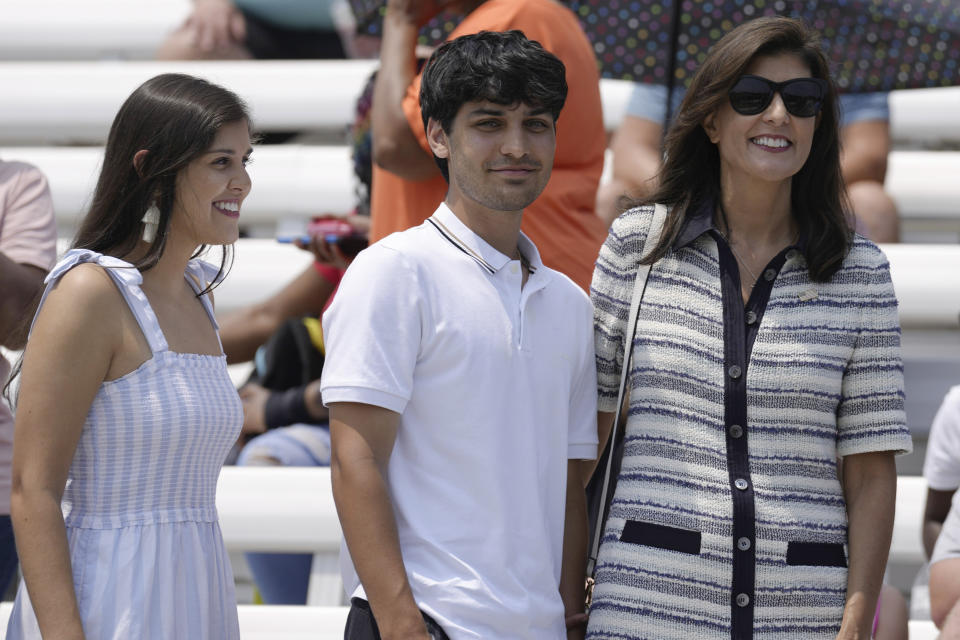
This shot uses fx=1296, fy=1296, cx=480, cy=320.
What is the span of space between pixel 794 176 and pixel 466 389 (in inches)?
29.6

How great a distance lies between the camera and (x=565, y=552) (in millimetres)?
2088

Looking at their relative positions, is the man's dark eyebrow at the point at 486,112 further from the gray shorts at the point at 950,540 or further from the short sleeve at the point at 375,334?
the gray shorts at the point at 950,540

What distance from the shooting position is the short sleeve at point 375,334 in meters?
1.83

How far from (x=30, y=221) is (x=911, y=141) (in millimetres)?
3571

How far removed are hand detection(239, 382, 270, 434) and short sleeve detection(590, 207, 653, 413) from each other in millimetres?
1494

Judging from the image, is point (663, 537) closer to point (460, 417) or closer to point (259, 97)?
point (460, 417)

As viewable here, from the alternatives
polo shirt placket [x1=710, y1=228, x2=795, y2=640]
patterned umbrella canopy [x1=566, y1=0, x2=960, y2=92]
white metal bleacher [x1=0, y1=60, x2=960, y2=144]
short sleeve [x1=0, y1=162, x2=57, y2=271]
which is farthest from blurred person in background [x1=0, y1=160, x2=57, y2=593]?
white metal bleacher [x1=0, y1=60, x2=960, y2=144]

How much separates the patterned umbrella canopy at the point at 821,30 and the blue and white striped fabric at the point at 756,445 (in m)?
1.81

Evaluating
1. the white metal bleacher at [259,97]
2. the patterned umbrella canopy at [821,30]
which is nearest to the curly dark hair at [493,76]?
the patterned umbrella canopy at [821,30]

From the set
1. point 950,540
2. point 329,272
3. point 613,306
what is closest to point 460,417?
point 613,306

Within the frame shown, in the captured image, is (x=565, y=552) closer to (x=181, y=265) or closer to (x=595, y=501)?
(x=595, y=501)

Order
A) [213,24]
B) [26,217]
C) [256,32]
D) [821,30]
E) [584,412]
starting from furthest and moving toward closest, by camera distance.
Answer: [256,32] < [213,24] < [821,30] < [26,217] < [584,412]

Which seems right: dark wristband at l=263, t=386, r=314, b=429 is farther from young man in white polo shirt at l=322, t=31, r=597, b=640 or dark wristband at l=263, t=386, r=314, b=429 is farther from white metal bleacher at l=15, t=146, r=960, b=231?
young man in white polo shirt at l=322, t=31, r=597, b=640

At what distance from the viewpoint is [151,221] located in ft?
6.72
